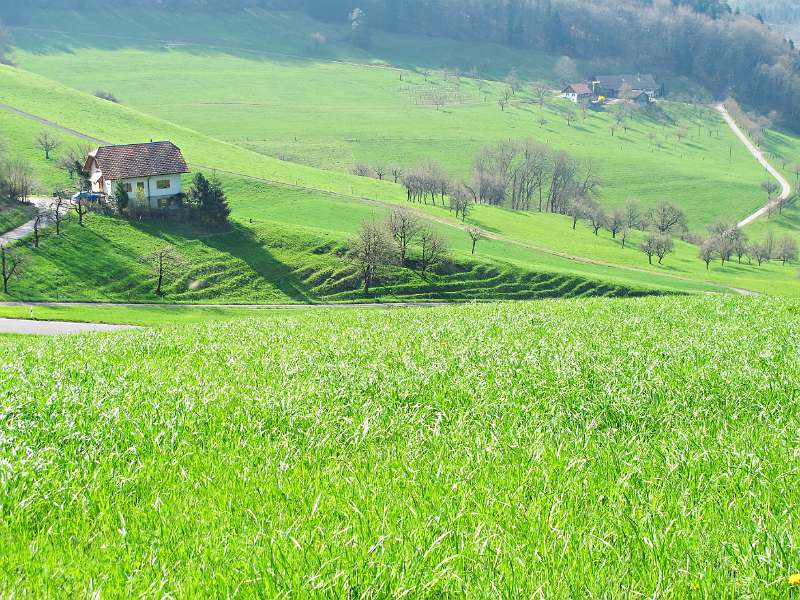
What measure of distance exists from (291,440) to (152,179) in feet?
350

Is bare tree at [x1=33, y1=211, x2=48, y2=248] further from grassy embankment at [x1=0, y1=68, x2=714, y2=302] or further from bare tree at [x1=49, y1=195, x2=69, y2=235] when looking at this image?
grassy embankment at [x1=0, y1=68, x2=714, y2=302]

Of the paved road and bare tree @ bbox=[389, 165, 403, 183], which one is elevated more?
bare tree @ bbox=[389, 165, 403, 183]

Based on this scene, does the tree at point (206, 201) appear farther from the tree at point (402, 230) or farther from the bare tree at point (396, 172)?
the bare tree at point (396, 172)

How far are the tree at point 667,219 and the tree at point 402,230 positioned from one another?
262ft

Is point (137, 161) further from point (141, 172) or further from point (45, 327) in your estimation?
point (45, 327)

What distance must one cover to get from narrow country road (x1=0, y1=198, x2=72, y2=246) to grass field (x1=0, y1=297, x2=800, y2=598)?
289ft

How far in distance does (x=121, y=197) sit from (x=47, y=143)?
41.6 meters

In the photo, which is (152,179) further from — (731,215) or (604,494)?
(731,215)

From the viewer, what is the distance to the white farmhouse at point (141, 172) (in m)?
106

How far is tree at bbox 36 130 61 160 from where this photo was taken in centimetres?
13175

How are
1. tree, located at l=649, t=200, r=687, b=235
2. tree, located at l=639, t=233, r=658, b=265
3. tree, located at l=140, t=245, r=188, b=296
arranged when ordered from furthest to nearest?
tree, located at l=649, t=200, r=687, b=235
tree, located at l=639, t=233, r=658, b=265
tree, located at l=140, t=245, r=188, b=296

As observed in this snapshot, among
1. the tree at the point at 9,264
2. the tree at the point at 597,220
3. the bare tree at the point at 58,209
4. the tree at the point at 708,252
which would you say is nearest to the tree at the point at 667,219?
the tree at the point at 597,220

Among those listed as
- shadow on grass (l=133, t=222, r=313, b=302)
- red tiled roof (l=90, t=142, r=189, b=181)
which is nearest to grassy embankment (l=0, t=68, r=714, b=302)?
shadow on grass (l=133, t=222, r=313, b=302)

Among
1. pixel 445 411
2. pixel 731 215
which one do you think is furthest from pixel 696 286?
pixel 445 411
